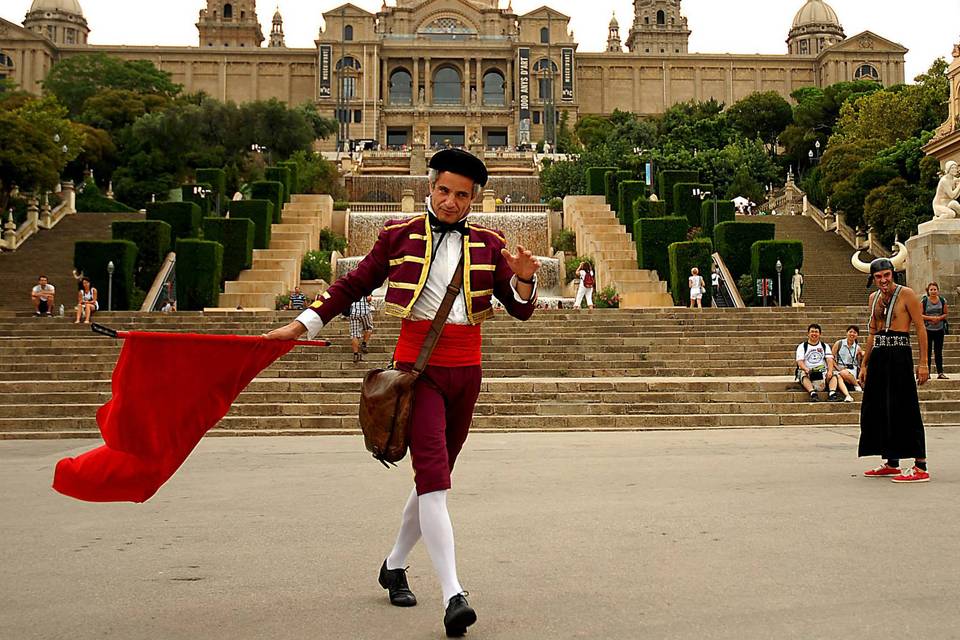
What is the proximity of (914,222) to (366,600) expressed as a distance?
3516cm

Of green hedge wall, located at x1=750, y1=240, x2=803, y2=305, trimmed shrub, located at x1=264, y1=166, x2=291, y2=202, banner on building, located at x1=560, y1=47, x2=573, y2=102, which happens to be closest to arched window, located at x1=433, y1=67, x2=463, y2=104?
banner on building, located at x1=560, y1=47, x2=573, y2=102

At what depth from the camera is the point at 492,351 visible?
15672 millimetres

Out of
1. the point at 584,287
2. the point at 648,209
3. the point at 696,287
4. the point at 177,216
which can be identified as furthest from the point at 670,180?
the point at 177,216

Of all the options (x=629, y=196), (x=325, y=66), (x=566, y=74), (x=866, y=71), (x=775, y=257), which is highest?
(x=866, y=71)

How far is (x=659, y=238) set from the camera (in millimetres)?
26438

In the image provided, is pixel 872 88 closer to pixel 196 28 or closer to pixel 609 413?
pixel 609 413

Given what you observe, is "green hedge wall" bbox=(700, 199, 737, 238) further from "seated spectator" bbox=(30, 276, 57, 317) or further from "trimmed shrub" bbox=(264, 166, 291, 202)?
"seated spectator" bbox=(30, 276, 57, 317)

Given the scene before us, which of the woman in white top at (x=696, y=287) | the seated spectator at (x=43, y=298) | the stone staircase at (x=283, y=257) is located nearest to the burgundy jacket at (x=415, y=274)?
the seated spectator at (x=43, y=298)

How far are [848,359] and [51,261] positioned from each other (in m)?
24.2

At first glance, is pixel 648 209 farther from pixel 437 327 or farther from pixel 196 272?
pixel 437 327

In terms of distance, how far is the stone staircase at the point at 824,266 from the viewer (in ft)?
91.5

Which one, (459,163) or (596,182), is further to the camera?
(596,182)

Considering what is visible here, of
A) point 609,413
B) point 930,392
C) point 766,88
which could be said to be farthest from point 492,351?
point 766,88

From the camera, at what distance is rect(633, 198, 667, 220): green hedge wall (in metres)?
28.5
